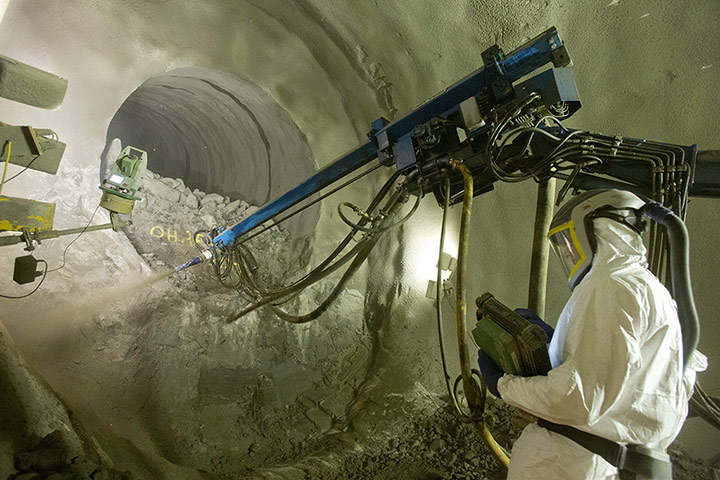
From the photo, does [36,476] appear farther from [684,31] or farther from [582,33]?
[684,31]

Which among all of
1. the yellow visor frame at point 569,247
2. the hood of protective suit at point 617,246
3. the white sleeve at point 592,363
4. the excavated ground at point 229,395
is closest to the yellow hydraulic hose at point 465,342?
the white sleeve at point 592,363

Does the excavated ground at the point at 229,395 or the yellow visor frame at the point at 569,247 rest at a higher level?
the yellow visor frame at the point at 569,247

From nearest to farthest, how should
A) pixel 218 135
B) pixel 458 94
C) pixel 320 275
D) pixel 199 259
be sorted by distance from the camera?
1. pixel 458 94
2. pixel 320 275
3. pixel 199 259
4. pixel 218 135

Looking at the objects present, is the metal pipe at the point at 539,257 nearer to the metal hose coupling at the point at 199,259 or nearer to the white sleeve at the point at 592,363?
the white sleeve at the point at 592,363

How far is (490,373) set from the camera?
1.97 meters

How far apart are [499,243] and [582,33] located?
7.09 feet

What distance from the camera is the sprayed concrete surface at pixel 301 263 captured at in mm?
3299

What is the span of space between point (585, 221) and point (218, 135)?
5.63m

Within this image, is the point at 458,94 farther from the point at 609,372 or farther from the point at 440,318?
the point at 609,372

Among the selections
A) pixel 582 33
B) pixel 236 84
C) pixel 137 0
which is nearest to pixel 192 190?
pixel 236 84

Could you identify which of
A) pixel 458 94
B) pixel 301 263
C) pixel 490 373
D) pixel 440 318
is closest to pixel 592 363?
pixel 490 373

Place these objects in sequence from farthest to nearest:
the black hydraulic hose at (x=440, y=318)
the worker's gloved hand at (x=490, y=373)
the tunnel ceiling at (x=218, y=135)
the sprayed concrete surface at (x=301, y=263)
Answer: the tunnel ceiling at (x=218, y=135) → the sprayed concrete surface at (x=301, y=263) → the black hydraulic hose at (x=440, y=318) → the worker's gloved hand at (x=490, y=373)

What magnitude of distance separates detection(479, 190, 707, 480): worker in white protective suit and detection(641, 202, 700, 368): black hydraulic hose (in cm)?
7

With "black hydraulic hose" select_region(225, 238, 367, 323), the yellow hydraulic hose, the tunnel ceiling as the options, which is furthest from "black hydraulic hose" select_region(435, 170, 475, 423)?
the tunnel ceiling
